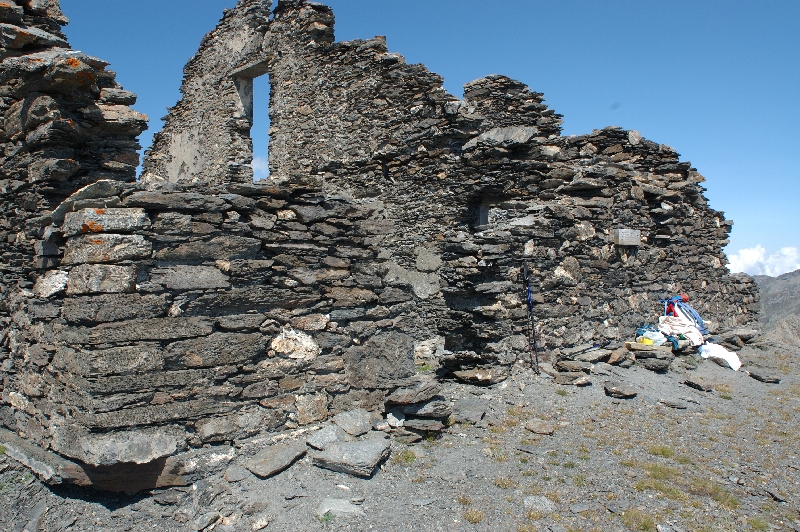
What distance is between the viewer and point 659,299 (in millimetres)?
10664

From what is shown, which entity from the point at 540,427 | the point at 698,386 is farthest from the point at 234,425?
the point at 698,386

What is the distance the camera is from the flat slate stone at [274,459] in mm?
4433

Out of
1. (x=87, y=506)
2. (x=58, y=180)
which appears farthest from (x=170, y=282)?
(x=58, y=180)

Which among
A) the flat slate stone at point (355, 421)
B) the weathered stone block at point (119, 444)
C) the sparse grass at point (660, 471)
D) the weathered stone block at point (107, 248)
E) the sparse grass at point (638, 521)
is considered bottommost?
the sparse grass at point (638, 521)

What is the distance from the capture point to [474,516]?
4.16 meters

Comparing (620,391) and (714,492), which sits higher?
(620,391)

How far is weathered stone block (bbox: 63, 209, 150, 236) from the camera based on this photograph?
413 cm

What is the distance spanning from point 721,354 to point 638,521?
22.1ft

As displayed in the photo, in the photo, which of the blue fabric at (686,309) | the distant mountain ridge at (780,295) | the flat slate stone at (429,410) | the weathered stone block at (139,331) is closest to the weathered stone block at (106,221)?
the weathered stone block at (139,331)

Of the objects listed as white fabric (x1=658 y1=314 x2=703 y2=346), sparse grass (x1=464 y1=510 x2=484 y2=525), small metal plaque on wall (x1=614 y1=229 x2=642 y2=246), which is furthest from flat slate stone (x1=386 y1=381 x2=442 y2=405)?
→ white fabric (x1=658 y1=314 x2=703 y2=346)

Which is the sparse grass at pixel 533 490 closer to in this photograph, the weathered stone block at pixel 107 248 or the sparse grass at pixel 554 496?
the sparse grass at pixel 554 496

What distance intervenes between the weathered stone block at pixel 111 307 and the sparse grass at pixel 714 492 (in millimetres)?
4746

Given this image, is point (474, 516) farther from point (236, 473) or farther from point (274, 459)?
point (236, 473)

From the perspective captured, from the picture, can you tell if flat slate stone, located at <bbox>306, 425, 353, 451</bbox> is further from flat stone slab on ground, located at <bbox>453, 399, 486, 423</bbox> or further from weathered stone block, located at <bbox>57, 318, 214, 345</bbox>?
flat stone slab on ground, located at <bbox>453, 399, 486, 423</bbox>
